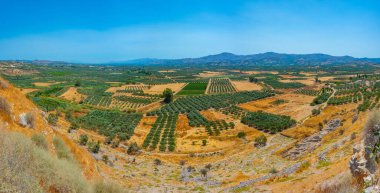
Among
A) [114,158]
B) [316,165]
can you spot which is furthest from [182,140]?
[316,165]

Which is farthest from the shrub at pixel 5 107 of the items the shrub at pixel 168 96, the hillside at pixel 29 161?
the shrub at pixel 168 96

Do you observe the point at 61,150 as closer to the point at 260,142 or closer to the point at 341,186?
the point at 341,186

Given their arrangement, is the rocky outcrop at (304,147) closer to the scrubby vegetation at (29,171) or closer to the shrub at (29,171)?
the scrubby vegetation at (29,171)

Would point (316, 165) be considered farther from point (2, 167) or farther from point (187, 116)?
point (187, 116)

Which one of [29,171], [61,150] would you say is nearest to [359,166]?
[29,171]

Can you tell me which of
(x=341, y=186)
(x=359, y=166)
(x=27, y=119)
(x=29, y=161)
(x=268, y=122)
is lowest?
(x=268, y=122)

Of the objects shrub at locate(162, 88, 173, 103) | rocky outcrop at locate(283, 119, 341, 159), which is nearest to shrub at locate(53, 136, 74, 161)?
rocky outcrop at locate(283, 119, 341, 159)
